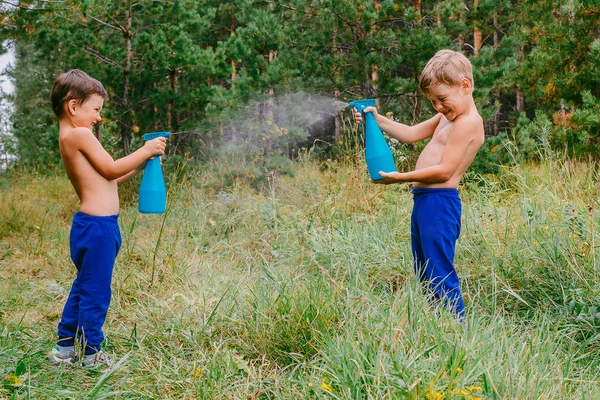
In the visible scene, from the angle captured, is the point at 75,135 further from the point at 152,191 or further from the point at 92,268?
the point at 92,268

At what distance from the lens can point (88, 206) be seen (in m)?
2.46

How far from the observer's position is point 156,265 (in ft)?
11.9

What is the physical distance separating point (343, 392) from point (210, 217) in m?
3.59

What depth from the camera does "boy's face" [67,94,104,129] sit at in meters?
2.49

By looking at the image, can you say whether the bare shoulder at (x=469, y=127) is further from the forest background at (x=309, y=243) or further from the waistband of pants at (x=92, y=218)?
the waistband of pants at (x=92, y=218)

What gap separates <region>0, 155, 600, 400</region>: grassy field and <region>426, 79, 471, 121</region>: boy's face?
816mm

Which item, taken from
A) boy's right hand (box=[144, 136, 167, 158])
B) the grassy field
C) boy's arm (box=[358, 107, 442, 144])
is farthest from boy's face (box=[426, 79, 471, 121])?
boy's right hand (box=[144, 136, 167, 158])

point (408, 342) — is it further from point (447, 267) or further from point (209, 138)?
point (209, 138)

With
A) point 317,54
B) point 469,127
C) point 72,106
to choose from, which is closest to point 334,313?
point 469,127

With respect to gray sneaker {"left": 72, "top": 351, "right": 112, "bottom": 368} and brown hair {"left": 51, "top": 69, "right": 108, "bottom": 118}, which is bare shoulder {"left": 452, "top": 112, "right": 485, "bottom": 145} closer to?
brown hair {"left": 51, "top": 69, "right": 108, "bottom": 118}

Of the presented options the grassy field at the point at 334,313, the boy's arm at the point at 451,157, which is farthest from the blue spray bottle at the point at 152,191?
the boy's arm at the point at 451,157

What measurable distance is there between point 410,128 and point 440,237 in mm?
709

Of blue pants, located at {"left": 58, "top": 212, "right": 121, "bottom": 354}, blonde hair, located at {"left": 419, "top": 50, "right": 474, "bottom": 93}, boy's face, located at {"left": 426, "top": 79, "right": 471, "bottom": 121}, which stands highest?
blonde hair, located at {"left": 419, "top": 50, "right": 474, "bottom": 93}

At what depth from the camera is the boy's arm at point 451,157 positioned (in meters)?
2.52
